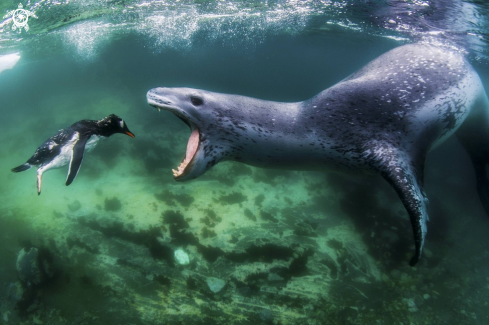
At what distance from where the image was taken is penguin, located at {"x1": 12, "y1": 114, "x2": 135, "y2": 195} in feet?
12.4

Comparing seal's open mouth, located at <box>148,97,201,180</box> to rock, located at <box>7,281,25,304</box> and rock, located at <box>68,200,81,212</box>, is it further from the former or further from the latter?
rock, located at <box>68,200,81,212</box>

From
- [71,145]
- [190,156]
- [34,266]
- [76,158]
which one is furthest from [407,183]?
[34,266]

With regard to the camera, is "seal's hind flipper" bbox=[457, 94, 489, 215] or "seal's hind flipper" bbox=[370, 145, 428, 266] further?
"seal's hind flipper" bbox=[457, 94, 489, 215]

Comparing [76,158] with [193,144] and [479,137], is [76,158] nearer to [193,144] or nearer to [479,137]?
[193,144]

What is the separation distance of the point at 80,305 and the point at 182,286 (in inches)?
62.1

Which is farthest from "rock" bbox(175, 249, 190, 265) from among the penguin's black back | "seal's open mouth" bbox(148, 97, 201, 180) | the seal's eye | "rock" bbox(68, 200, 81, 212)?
"rock" bbox(68, 200, 81, 212)

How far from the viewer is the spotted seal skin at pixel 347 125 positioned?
2.54 meters

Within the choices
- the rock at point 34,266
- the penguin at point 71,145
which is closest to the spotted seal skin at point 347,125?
the penguin at point 71,145

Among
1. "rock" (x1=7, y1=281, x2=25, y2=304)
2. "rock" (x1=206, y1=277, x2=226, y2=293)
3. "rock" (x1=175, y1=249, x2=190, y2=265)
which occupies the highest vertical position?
"rock" (x1=206, y1=277, x2=226, y2=293)

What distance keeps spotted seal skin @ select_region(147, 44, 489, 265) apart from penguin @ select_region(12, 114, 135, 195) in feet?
5.69

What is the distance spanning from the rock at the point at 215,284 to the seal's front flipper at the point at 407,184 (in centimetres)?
280

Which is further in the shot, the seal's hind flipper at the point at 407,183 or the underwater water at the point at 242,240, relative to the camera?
the underwater water at the point at 242,240

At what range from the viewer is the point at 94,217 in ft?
20.0

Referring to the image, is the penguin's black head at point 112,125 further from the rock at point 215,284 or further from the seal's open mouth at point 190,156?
the rock at point 215,284
